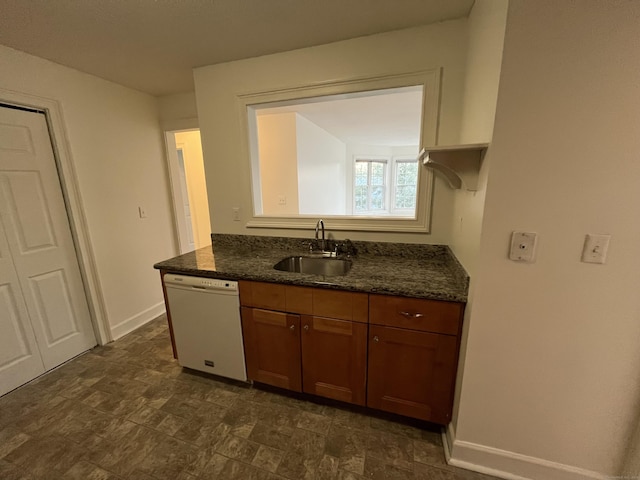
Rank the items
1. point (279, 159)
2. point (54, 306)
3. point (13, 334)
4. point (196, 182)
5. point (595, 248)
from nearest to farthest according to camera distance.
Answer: point (595, 248) < point (13, 334) < point (54, 306) < point (279, 159) < point (196, 182)

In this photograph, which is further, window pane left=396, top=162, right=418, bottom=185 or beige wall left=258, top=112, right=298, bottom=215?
window pane left=396, top=162, right=418, bottom=185

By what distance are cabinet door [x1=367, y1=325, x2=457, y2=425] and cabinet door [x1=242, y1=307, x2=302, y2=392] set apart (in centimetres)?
47

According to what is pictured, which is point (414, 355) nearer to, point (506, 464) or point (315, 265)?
point (506, 464)

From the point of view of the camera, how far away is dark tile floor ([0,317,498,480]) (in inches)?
50.2

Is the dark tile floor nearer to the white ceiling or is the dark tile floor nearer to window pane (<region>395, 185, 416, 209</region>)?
the white ceiling

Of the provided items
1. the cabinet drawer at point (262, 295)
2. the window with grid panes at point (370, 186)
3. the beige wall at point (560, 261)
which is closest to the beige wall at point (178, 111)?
the cabinet drawer at point (262, 295)

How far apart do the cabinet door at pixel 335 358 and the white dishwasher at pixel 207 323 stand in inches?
19.0

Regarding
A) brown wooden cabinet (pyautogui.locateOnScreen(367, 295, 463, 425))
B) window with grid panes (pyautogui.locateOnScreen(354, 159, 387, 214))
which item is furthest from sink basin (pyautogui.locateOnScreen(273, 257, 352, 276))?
window with grid panes (pyautogui.locateOnScreen(354, 159, 387, 214))

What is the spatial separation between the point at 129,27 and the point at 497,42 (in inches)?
76.2

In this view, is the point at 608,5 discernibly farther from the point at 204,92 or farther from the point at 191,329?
the point at 191,329

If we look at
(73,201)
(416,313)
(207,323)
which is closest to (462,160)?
(416,313)

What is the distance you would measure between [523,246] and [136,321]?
10.8 feet

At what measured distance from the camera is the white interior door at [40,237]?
1.76 m

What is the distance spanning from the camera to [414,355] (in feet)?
4.45
